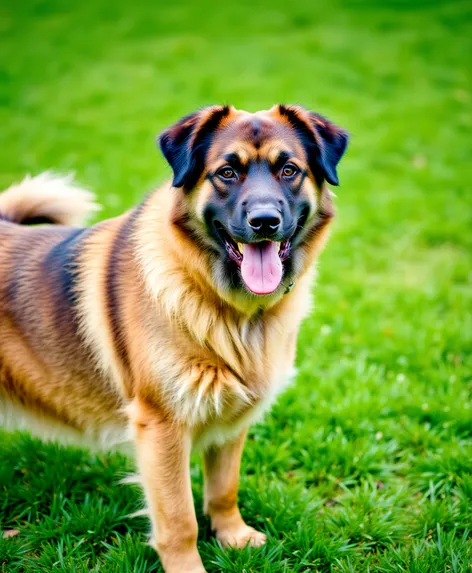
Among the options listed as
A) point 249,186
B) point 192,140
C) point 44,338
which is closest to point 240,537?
point 44,338

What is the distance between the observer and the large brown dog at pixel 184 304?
2.72 meters

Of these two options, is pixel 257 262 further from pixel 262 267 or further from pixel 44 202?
pixel 44 202

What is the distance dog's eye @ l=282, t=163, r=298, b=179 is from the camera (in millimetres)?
2824

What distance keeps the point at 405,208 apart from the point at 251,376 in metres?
4.70

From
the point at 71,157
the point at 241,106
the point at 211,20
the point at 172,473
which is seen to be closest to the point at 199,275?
the point at 172,473

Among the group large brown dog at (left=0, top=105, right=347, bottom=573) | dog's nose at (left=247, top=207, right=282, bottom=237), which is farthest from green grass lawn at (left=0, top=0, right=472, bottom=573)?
dog's nose at (left=247, top=207, right=282, bottom=237)

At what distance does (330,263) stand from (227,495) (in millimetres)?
3243

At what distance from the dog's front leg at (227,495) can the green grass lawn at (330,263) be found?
114 millimetres

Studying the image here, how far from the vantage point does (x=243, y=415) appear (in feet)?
9.52

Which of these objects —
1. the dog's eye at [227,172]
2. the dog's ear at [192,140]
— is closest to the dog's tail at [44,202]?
the dog's ear at [192,140]

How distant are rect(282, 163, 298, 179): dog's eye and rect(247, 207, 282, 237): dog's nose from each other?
321 millimetres

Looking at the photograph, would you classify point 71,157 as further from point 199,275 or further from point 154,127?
point 199,275

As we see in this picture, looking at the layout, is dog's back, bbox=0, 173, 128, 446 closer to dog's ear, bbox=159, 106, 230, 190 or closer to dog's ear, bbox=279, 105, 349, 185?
dog's ear, bbox=159, 106, 230, 190

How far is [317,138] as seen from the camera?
2.93 m
